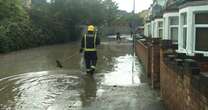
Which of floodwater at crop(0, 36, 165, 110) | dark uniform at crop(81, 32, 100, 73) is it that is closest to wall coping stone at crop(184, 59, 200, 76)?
floodwater at crop(0, 36, 165, 110)

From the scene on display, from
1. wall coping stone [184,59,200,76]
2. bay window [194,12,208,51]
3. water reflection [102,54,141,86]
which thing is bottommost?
water reflection [102,54,141,86]

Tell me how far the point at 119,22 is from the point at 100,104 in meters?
81.8

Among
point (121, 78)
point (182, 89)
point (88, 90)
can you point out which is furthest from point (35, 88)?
point (182, 89)

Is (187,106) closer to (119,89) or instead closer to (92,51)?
(119,89)

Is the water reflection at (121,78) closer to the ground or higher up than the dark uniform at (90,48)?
closer to the ground

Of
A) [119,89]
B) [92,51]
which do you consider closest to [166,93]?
[119,89]

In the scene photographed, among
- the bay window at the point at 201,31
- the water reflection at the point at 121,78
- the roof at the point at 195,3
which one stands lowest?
the water reflection at the point at 121,78

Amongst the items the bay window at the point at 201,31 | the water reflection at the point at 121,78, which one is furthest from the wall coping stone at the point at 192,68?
the water reflection at the point at 121,78

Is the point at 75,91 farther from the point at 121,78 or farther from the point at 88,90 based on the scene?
the point at 121,78

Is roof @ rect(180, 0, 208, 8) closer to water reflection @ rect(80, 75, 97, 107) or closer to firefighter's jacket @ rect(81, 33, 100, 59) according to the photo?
water reflection @ rect(80, 75, 97, 107)

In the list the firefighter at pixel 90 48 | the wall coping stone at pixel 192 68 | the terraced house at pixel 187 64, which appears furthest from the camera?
the firefighter at pixel 90 48

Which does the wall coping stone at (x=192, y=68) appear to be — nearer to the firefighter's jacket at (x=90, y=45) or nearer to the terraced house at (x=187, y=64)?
the terraced house at (x=187, y=64)

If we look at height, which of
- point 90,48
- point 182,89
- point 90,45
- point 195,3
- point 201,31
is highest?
point 195,3

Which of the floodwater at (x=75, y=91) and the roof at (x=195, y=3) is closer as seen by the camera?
the roof at (x=195, y=3)
